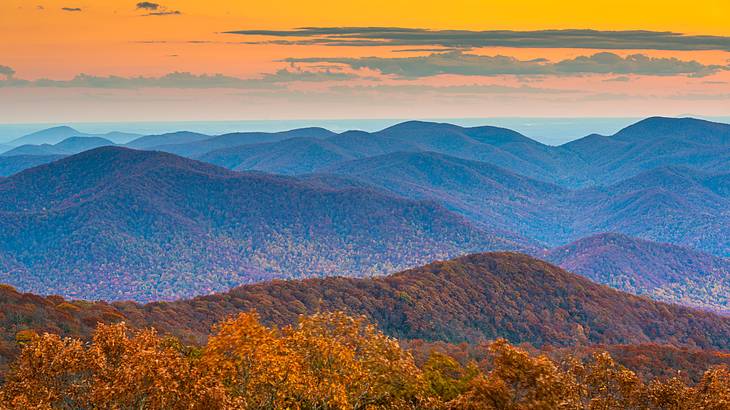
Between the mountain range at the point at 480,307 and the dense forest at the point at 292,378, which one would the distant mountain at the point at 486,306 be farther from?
the dense forest at the point at 292,378

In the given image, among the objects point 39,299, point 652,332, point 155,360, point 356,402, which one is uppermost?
point 155,360

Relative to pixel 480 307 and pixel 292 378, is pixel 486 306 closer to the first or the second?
pixel 480 307

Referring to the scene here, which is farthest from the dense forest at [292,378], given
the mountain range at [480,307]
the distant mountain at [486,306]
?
the distant mountain at [486,306]

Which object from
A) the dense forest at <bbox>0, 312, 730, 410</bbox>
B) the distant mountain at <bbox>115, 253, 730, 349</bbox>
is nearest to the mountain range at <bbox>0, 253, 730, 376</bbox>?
the distant mountain at <bbox>115, 253, 730, 349</bbox>

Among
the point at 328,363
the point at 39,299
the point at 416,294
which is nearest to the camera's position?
the point at 328,363

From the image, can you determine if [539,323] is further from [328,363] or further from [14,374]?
[14,374]

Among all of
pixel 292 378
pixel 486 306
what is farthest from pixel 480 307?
pixel 292 378

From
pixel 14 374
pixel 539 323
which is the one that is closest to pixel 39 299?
pixel 14 374
